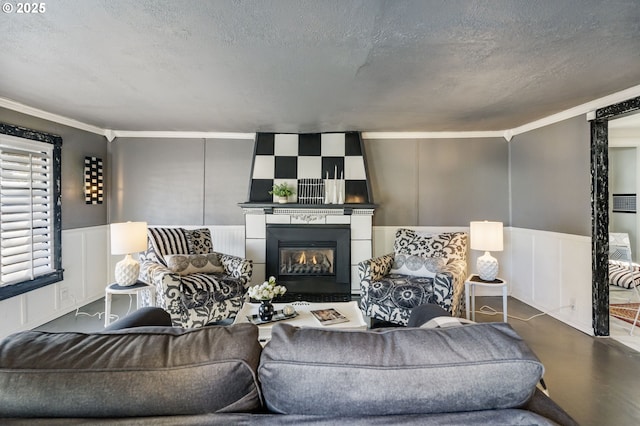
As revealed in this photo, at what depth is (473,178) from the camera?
4250 mm

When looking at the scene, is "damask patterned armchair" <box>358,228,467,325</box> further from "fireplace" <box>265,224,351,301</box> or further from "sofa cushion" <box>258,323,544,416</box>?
"sofa cushion" <box>258,323,544,416</box>

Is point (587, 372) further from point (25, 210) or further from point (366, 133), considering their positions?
point (25, 210)

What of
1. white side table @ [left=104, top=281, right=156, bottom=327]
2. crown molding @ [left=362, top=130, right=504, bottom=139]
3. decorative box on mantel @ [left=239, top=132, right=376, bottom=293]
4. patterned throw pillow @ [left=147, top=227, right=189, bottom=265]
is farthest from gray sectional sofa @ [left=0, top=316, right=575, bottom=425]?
crown molding @ [left=362, top=130, right=504, bottom=139]

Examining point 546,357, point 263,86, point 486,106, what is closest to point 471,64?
point 486,106

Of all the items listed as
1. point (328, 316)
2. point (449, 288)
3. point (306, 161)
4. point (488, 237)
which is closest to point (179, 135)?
point (306, 161)

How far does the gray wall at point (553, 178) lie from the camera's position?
10.1 ft

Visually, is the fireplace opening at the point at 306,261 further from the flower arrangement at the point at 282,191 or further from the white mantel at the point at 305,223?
the flower arrangement at the point at 282,191

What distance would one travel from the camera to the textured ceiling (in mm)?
1586

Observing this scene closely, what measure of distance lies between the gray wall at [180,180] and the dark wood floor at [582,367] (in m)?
1.46

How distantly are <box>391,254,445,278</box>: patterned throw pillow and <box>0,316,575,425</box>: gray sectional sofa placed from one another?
8.28 feet

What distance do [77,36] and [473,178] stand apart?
4.31m

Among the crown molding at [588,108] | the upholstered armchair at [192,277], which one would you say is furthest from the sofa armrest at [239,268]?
the crown molding at [588,108]

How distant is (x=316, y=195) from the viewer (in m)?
4.23

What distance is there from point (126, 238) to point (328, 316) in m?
1.94
